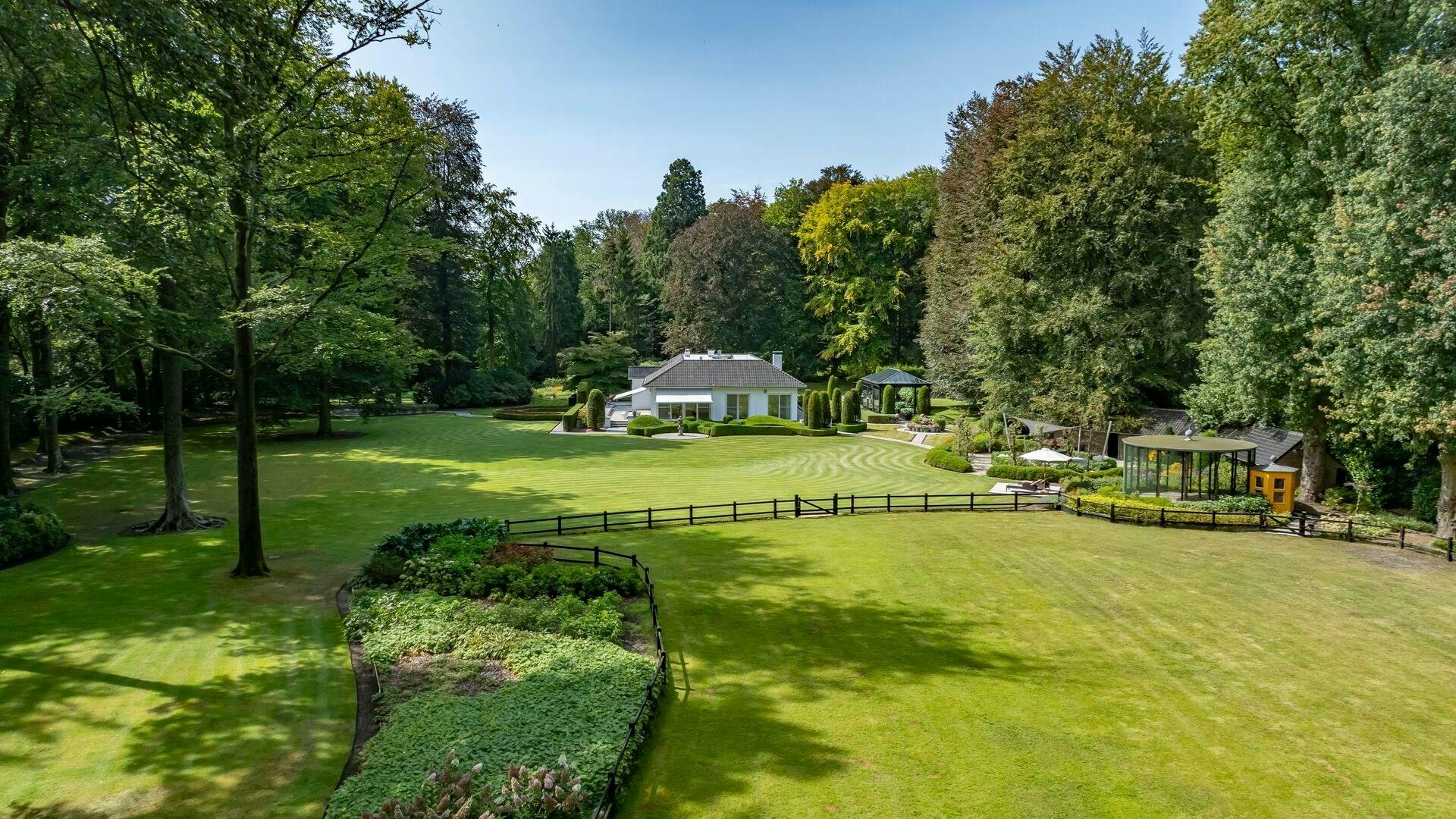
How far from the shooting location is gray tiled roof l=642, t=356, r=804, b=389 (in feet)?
156

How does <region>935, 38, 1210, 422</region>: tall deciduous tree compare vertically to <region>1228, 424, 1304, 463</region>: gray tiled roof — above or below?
above

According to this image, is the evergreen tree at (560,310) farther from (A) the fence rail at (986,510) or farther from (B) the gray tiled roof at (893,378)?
(A) the fence rail at (986,510)

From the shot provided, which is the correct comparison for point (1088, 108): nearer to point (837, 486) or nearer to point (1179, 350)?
point (1179, 350)

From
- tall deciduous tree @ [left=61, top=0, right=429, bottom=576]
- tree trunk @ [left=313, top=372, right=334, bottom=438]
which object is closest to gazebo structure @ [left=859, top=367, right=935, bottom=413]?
tree trunk @ [left=313, top=372, right=334, bottom=438]

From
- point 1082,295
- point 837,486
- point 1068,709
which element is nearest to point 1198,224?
point 1082,295

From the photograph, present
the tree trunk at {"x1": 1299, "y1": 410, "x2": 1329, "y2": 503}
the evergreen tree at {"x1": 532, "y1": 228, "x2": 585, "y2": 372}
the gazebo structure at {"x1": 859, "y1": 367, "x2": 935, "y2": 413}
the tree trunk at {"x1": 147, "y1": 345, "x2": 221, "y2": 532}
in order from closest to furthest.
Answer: the tree trunk at {"x1": 147, "y1": 345, "x2": 221, "y2": 532}, the tree trunk at {"x1": 1299, "y1": 410, "x2": 1329, "y2": 503}, the gazebo structure at {"x1": 859, "y1": 367, "x2": 935, "y2": 413}, the evergreen tree at {"x1": 532, "y1": 228, "x2": 585, "y2": 372}

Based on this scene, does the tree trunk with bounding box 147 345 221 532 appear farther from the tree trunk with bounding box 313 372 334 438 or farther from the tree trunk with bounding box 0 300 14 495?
the tree trunk with bounding box 313 372 334 438

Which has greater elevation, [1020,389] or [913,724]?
[1020,389]

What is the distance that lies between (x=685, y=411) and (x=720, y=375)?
335 cm

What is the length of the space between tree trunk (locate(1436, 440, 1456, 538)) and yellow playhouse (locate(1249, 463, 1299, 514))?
387 cm

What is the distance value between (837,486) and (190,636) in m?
20.5

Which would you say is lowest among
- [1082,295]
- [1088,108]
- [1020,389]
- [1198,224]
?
[1020,389]

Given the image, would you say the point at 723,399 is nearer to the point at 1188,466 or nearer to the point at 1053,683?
the point at 1188,466

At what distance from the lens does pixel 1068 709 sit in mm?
9812
